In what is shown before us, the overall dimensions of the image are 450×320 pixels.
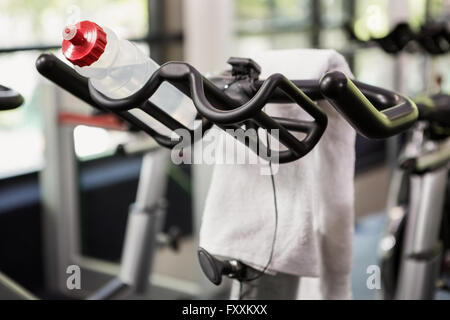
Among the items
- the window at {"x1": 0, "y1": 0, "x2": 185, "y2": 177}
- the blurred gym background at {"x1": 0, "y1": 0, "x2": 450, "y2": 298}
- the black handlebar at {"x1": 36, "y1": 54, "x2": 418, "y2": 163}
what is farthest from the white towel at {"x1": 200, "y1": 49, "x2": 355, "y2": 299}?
the window at {"x1": 0, "y1": 0, "x2": 185, "y2": 177}

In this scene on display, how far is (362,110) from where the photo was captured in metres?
0.70

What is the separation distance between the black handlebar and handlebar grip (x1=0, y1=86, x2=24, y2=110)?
81 millimetres

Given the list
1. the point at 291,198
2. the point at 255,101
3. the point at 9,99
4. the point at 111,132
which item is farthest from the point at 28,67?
the point at 255,101

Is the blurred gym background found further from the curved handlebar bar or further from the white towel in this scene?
the curved handlebar bar

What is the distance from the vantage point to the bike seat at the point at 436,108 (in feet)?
3.90

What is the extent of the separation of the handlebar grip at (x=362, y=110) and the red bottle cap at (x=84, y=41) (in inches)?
9.7

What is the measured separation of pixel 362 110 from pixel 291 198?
0.89 ft

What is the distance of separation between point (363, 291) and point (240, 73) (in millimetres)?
741

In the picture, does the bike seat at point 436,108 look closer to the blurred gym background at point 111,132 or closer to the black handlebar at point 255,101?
the black handlebar at point 255,101

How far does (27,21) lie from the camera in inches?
112

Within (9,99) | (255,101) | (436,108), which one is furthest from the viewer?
(436,108)

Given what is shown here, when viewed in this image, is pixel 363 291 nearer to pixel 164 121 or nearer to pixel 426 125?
pixel 426 125

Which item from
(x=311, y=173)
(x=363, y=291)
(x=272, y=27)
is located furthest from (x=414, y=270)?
(x=272, y=27)

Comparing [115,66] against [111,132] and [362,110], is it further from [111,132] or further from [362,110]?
[111,132]
